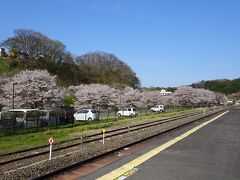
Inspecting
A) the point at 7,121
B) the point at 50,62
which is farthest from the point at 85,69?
the point at 7,121

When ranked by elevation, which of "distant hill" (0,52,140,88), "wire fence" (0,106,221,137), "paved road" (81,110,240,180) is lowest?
"paved road" (81,110,240,180)

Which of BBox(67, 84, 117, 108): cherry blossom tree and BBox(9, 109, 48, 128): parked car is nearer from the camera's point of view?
BBox(9, 109, 48, 128): parked car

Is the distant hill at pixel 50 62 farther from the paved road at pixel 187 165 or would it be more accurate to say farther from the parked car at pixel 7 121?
the paved road at pixel 187 165

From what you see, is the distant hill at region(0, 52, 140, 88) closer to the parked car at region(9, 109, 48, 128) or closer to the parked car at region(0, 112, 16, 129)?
the parked car at region(9, 109, 48, 128)

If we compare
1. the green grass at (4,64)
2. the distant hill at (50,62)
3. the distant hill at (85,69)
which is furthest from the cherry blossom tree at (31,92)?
the green grass at (4,64)

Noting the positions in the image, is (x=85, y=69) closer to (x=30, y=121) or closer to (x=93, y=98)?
(x=93, y=98)

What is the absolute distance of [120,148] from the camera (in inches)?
621

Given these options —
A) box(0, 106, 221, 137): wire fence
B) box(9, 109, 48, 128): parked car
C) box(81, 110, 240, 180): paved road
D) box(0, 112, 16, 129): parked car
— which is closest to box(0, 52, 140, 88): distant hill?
box(0, 106, 221, 137): wire fence

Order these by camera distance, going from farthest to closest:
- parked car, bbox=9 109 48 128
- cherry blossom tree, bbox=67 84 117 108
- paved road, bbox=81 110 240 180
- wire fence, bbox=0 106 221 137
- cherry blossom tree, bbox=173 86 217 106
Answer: cherry blossom tree, bbox=173 86 217 106 → cherry blossom tree, bbox=67 84 117 108 → parked car, bbox=9 109 48 128 → wire fence, bbox=0 106 221 137 → paved road, bbox=81 110 240 180

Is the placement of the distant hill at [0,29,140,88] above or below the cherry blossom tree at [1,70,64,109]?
above

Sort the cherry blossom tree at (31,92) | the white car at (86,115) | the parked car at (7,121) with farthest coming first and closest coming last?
the cherry blossom tree at (31,92) → the white car at (86,115) → the parked car at (7,121)

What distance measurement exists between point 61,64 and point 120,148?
107 m

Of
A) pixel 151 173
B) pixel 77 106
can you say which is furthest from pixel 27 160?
pixel 77 106

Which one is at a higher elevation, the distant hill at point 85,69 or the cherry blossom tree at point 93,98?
the distant hill at point 85,69
